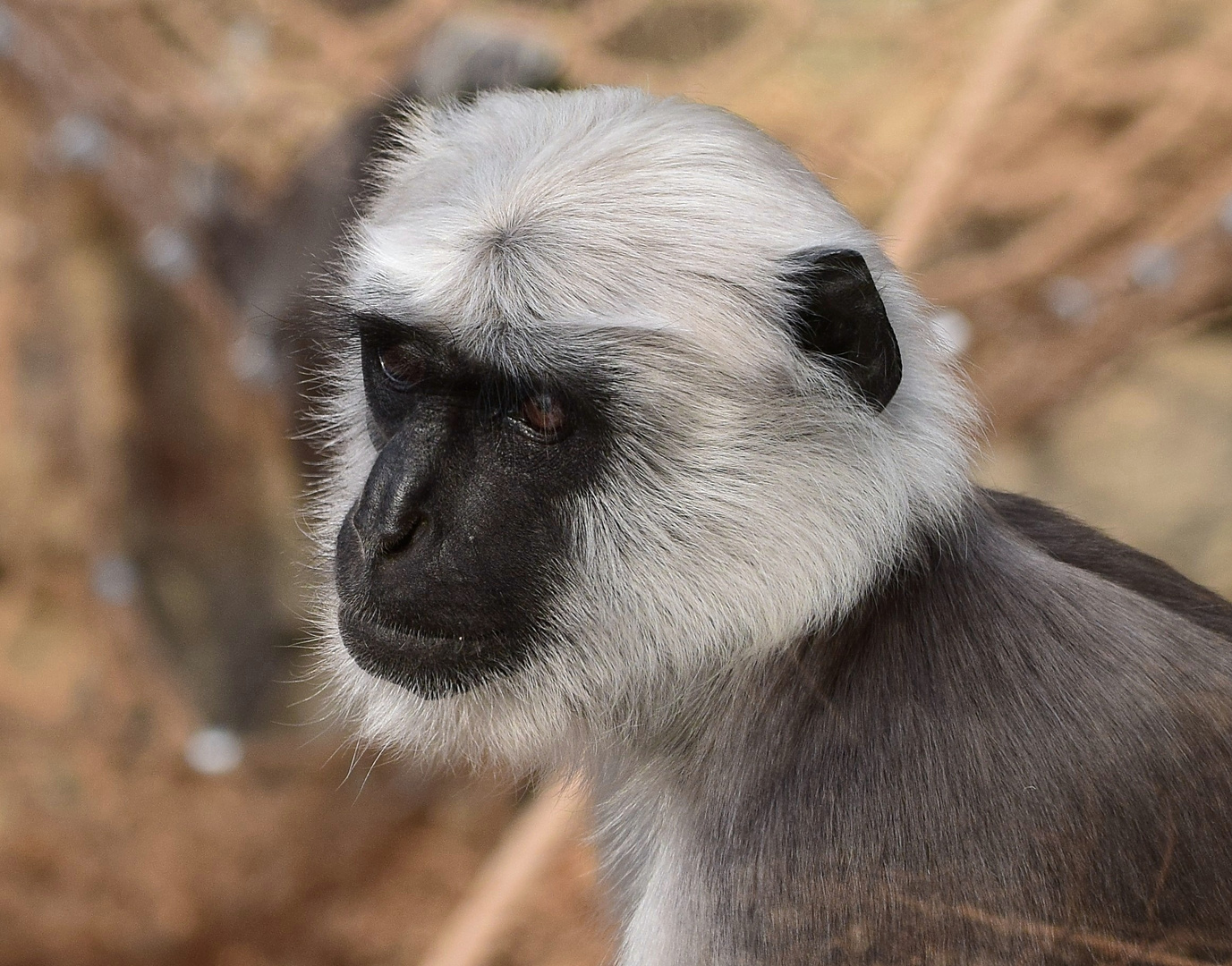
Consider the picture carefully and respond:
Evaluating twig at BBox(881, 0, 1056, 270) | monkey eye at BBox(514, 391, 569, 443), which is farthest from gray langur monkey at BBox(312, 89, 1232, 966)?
twig at BBox(881, 0, 1056, 270)

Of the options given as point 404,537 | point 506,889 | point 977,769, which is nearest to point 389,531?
point 404,537

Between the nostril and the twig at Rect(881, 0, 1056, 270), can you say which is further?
the twig at Rect(881, 0, 1056, 270)

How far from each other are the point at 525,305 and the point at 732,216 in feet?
0.94

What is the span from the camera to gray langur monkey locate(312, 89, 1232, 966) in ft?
5.06

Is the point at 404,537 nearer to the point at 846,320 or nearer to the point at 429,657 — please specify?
the point at 429,657

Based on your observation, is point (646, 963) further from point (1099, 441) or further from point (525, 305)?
point (1099, 441)

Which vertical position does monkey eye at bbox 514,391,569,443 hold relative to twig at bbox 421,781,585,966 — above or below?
above

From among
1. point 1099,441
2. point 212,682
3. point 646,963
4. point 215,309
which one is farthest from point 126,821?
point 1099,441

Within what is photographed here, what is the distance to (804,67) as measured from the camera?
4980mm

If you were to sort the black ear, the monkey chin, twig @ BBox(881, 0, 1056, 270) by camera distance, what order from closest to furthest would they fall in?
the black ear → the monkey chin → twig @ BBox(881, 0, 1056, 270)

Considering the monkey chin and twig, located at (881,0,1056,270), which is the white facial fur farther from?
twig, located at (881,0,1056,270)

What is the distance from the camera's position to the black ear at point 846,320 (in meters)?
1.52

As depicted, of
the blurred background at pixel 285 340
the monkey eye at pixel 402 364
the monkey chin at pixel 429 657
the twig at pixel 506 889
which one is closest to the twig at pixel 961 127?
the blurred background at pixel 285 340

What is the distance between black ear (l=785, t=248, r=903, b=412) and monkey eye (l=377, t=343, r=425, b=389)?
51 cm
